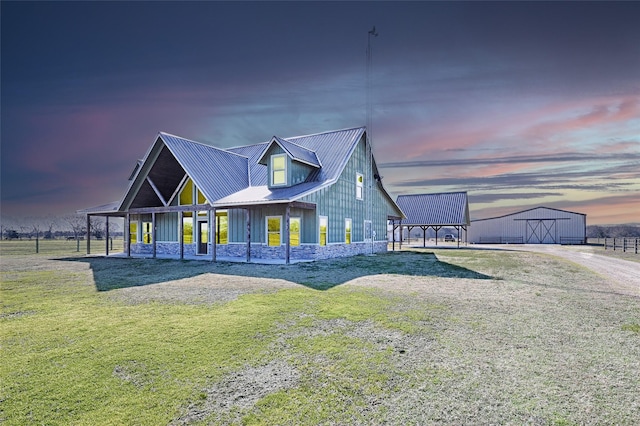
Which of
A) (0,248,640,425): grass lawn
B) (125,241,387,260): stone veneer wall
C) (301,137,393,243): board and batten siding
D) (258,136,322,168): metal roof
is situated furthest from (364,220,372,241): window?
(0,248,640,425): grass lawn

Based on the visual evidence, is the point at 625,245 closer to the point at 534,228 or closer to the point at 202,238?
the point at 534,228

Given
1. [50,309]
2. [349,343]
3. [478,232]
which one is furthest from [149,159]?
[478,232]

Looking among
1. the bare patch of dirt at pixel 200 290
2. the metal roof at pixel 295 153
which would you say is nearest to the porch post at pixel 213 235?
the metal roof at pixel 295 153

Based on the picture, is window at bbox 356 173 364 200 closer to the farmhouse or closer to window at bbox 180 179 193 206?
the farmhouse

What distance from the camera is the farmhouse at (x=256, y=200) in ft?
61.8

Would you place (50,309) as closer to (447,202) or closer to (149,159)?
(149,159)

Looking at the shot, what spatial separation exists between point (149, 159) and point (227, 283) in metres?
14.0

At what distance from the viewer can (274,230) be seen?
19266 millimetres

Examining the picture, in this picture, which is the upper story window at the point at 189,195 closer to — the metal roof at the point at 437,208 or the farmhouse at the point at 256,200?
the farmhouse at the point at 256,200

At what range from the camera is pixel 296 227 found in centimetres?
1889

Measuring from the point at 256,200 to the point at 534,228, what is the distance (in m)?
41.3

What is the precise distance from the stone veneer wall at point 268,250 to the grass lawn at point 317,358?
921 centimetres

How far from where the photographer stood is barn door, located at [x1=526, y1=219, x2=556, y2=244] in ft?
143

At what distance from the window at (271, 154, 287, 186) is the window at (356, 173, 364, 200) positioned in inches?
223
